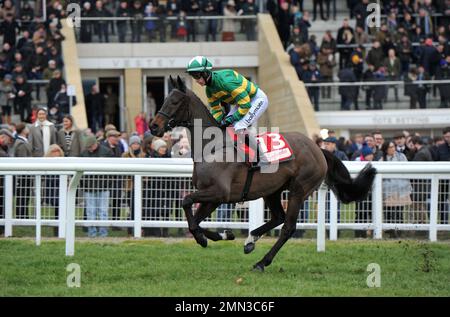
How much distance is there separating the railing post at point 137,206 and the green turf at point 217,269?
0.37 metres

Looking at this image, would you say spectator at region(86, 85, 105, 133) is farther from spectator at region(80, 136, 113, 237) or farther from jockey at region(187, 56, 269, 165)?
jockey at region(187, 56, 269, 165)

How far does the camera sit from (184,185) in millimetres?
11375

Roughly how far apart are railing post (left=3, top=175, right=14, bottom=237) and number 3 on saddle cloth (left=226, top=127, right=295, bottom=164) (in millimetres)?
3332

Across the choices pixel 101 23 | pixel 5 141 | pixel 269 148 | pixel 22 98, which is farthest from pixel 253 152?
pixel 101 23

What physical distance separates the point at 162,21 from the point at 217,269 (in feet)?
45.9

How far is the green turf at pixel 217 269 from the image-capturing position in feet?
24.8

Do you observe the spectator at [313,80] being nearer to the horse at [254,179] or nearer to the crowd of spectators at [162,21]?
the crowd of spectators at [162,21]

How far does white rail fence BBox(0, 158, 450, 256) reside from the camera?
1105 cm

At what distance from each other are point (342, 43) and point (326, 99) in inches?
78.1

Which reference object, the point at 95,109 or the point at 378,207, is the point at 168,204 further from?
the point at 95,109

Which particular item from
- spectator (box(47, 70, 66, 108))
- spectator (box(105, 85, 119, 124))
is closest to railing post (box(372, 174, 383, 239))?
spectator (box(47, 70, 66, 108))

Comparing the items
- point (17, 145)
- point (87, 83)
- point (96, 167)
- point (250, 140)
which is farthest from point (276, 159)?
point (87, 83)

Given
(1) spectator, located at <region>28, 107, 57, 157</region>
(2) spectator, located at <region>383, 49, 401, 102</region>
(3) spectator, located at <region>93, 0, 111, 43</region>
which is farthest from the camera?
(3) spectator, located at <region>93, 0, 111, 43</region>

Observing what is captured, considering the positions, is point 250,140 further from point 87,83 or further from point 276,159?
point 87,83
